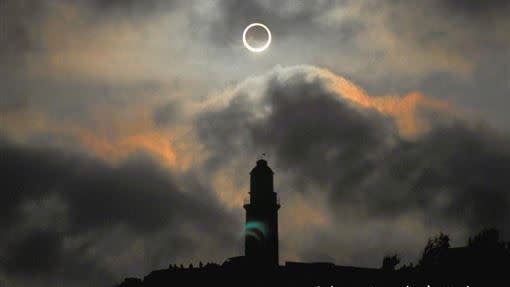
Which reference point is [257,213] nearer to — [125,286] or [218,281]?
[218,281]

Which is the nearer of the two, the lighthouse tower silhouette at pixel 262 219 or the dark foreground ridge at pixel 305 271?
the dark foreground ridge at pixel 305 271

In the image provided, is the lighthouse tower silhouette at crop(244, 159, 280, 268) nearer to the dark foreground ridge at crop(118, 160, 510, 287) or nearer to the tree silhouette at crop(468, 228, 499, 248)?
the dark foreground ridge at crop(118, 160, 510, 287)

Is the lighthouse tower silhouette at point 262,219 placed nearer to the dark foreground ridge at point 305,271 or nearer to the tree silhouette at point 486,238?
the dark foreground ridge at point 305,271

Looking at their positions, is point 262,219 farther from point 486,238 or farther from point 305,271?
point 486,238

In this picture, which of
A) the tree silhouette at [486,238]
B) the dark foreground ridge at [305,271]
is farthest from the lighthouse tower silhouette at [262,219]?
the tree silhouette at [486,238]

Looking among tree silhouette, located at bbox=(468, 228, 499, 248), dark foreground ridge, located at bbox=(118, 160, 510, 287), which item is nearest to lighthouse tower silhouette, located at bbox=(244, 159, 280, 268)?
dark foreground ridge, located at bbox=(118, 160, 510, 287)

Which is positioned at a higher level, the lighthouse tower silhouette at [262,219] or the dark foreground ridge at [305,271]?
the lighthouse tower silhouette at [262,219]

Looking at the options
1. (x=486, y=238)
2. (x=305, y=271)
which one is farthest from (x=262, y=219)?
(x=486, y=238)
